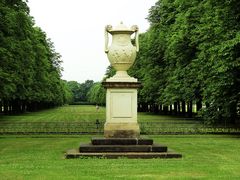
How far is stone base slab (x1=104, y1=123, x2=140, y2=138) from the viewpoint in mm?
20547

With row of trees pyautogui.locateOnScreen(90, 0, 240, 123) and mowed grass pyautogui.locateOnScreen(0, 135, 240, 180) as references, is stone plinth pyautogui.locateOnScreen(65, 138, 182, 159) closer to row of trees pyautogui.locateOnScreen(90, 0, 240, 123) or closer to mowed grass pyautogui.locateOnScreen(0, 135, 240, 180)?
mowed grass pyautogui.locateOnScreen(0, 135, 240, 180)

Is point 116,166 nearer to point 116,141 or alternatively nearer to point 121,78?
point 116,141

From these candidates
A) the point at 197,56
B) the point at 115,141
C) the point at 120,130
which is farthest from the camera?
the point at 197,56

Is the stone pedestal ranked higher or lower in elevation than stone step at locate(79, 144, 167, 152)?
higher

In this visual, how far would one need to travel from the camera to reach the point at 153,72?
206ft

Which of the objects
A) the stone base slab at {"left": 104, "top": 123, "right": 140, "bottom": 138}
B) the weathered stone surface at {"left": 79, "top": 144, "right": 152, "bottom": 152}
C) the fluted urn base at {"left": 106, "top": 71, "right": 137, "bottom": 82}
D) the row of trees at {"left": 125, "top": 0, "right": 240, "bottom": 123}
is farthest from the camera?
the row of trees at {"left": 125, "top": 0, "right": 240, "bottom": 123}

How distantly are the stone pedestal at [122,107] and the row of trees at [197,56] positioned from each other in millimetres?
10768

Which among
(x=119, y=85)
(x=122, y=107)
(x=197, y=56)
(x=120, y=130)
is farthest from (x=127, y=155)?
(x=197, y=56)

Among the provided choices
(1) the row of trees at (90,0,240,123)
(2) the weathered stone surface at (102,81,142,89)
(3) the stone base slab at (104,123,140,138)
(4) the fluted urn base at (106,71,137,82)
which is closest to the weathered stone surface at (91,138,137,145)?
(3) the stone base slab at (104,123,140,138)

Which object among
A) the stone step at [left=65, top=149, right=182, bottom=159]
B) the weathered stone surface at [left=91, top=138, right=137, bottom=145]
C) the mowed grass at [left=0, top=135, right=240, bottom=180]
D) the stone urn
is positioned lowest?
the mowed grass at [left=0, top=135, right=240, bottom=180]

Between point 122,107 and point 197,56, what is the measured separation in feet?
82.5

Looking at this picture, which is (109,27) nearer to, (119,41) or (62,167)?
(119,41)

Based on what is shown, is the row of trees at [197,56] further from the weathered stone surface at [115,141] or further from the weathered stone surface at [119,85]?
the weathered stone surface at [115,141]

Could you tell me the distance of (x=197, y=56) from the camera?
147 ft
